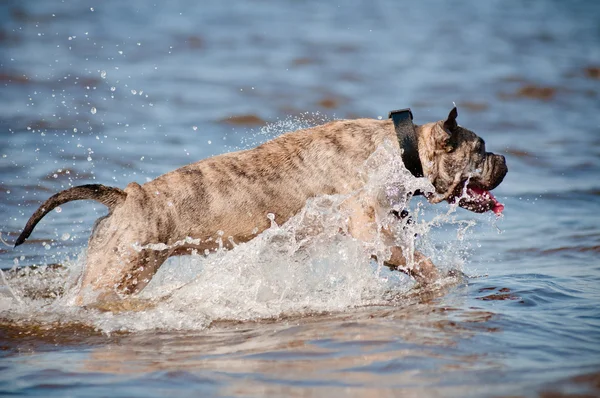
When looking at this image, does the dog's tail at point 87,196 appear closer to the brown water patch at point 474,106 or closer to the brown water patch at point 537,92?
the brown water patch at point 474,106

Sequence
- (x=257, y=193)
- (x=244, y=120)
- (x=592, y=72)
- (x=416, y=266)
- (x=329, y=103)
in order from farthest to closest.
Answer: (x=592, y=72), (x=329, y=103), (x=244, y=120), (x=416, y=266), (x=257, y=193)

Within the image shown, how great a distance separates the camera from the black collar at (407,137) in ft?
20.6

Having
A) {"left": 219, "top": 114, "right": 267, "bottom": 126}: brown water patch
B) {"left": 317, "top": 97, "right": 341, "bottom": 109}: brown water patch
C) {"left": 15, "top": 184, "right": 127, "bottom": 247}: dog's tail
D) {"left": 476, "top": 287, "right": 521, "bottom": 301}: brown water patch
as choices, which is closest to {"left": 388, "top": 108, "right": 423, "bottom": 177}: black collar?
{"left": 476, "top": 287, "right": 521, "bottom": 301}: brown water patch

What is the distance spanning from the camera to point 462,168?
6527mm

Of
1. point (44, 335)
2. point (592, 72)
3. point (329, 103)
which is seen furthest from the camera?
point (592, 72)

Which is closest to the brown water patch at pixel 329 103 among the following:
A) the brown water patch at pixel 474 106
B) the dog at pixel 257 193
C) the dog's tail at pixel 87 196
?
the brown water patch at pixel 474 106

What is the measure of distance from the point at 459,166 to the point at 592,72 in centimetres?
1063

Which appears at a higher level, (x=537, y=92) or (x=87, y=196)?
(x=537, y=92)

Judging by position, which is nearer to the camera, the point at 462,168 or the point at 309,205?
the point at 309,205

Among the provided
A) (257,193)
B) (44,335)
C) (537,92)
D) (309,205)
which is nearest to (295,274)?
(309,205)

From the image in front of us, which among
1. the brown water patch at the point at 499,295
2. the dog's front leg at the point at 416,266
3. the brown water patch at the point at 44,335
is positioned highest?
the dog's front leg at the point at 416,266

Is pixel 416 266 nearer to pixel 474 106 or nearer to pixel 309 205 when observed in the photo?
pixel 309 205

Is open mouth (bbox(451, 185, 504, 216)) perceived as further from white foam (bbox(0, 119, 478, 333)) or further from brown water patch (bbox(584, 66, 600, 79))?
brown water patch (bbox(584, 66, 600, 79))

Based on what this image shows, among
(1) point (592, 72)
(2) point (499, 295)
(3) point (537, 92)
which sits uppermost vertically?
(1) point (592, 72)
